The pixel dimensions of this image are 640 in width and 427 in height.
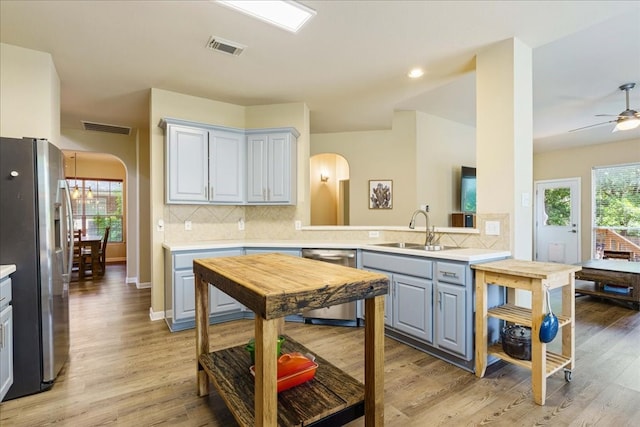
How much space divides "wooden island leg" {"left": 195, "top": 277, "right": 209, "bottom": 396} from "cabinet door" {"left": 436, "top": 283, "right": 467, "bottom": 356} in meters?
1.79

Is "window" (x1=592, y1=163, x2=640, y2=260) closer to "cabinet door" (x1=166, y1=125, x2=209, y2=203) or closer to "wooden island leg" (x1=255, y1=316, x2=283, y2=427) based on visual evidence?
"cabinet door" (x1=166, y1=125, x2=209, y2=203)

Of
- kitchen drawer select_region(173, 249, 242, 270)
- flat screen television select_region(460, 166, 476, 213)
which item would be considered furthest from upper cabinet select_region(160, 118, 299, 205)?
flat screen television select_region(460, 166, 476, 213)

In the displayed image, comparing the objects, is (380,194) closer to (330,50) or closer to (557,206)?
(330,50)

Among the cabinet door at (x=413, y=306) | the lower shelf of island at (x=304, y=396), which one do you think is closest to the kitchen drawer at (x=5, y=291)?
the lower shelf of island at (x=304, y=396)

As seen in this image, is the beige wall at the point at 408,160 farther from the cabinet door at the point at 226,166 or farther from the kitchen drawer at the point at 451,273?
the kitchen drawer at the point at 451,273

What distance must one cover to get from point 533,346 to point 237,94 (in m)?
3.76

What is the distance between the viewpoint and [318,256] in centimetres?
342

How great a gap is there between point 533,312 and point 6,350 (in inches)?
131

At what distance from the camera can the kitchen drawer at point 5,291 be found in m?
1.91

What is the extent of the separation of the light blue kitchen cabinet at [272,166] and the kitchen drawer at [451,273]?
1.92 metres

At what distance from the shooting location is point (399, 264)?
290cm

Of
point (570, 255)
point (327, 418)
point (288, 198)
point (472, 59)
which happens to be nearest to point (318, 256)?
point (288, 198)

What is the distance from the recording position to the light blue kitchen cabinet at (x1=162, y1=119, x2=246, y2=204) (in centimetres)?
351

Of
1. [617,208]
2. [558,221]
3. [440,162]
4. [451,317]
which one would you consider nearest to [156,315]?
[451,317]
